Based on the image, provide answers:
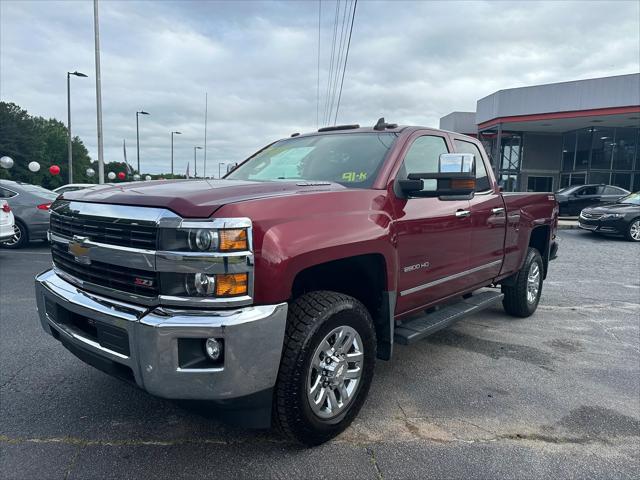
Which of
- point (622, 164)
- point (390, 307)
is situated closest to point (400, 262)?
point (390, 307)

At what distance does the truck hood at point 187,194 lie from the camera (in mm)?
2258

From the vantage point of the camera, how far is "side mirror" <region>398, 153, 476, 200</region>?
299 cm

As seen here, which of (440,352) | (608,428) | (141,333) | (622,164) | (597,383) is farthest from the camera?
(622,164)

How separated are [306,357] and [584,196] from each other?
763 inches

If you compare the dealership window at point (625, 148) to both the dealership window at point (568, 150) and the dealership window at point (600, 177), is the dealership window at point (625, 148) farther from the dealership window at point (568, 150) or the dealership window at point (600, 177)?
the dealership window at point (568, 150)

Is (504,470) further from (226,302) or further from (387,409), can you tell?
(226,302)

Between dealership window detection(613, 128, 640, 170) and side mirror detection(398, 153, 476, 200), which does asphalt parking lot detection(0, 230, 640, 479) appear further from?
dealership window detection(613, 128, 640, 170)

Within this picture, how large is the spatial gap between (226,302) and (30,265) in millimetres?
7407

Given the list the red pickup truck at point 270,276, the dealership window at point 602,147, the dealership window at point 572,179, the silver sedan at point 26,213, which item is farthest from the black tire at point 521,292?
the dealership window at point 572,179

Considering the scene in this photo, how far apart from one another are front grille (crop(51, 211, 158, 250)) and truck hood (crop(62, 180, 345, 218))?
0.12 metres

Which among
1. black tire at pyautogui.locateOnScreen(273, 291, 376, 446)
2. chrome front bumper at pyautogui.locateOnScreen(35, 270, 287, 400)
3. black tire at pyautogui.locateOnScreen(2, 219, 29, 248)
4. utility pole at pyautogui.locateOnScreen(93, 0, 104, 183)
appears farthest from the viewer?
utility pole at pyautogui.locateOnScreen(93, 0, 104, 183)

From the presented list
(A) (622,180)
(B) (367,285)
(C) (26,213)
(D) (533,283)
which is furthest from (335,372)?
(A) (622,180)

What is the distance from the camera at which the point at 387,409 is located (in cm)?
322

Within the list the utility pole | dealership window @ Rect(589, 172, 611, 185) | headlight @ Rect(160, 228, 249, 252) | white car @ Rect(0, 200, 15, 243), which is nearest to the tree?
the utility pole
